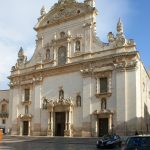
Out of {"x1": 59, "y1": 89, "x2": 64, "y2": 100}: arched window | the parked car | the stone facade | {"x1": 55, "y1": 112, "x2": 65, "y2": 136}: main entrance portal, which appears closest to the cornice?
{"x1": 59, "y1": 89, "x2": 64, "y2": 100}: arched window

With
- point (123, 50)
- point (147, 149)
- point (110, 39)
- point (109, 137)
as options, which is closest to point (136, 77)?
point (123, 50)

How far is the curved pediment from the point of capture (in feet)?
150

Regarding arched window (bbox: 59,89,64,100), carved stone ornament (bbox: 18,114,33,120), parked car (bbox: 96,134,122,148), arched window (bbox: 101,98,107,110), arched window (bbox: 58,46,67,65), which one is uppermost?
arched window (bbox: 58,46,67,65)

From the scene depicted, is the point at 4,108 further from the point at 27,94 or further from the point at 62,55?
the point at 62,55

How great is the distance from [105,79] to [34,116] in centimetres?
1304

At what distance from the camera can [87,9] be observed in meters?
45.0

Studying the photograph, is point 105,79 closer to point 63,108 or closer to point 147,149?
point 63,108

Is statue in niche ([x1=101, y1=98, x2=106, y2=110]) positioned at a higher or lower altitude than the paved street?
higher

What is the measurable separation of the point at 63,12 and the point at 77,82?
37.8ft

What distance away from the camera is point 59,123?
147 feet

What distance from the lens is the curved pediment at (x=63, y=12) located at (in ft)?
150

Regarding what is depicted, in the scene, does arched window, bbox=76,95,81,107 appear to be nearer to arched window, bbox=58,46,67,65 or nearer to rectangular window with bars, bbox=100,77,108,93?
rectangular window with bars, bbox=100,77,108,93

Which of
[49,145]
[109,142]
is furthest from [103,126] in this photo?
[49,145]

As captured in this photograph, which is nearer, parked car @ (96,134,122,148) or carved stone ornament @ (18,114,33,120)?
parked car @ (96,134,122,148)
